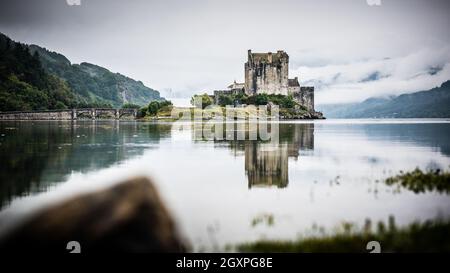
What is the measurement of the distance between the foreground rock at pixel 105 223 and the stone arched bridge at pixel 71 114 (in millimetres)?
93742

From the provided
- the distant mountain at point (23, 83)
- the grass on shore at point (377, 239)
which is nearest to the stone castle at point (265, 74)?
the distant mountain at point (23, 83)

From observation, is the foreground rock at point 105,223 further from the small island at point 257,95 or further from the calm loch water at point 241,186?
the small island at point 257,95

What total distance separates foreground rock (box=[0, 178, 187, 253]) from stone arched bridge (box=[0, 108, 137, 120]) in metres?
93.7

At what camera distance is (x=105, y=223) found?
21.3 feet

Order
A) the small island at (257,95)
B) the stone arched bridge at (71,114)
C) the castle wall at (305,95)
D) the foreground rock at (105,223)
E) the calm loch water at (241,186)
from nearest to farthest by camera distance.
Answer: the foreground rock at (105,223), the calm loch water at (241,186), the stone arched bridge at (71,114), the small island at (257,95), the castle wall at (305,95)

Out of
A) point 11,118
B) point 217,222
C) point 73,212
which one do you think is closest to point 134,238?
point 73,212

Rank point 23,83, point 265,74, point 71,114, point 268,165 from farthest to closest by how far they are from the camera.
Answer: point 265,74 → point 71,114 → point 23,83 → point 268,165

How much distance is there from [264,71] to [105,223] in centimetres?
11485

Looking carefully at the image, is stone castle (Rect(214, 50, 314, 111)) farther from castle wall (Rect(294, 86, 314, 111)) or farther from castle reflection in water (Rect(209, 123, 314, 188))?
castle reflection in water (Rect(209, 123, 314, 188))

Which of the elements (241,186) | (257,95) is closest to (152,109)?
(257,95)

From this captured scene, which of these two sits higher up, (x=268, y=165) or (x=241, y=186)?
(x=268, y=165)

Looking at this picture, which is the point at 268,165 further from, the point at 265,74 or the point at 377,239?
the point at 265,74

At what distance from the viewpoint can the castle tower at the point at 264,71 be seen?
119m

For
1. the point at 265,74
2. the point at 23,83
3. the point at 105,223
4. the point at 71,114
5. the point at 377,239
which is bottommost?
the point at 377,239
